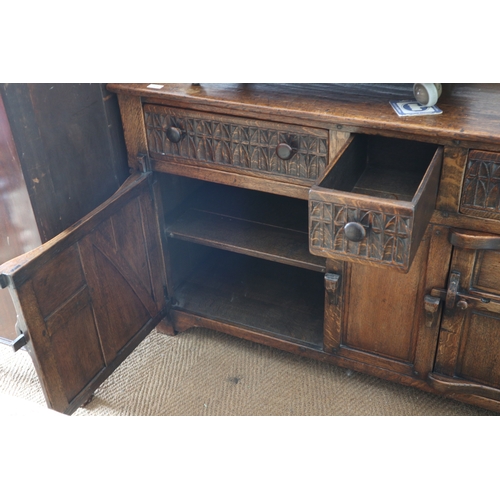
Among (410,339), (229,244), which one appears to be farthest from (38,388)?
(410,339)

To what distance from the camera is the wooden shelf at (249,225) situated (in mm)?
1315

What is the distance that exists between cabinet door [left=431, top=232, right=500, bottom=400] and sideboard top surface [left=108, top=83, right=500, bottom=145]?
192 mm

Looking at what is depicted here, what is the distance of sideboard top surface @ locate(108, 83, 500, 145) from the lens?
993 millimetres

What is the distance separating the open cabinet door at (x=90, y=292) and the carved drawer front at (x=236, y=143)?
0.10 metres

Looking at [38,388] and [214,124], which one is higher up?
[214,124]

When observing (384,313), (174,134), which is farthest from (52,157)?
(384,313)

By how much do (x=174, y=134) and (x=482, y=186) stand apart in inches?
23.0

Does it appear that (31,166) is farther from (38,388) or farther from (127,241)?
(38,388)

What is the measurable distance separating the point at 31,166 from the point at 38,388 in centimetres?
58

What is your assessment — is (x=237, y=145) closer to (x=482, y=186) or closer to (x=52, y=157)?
(x=52, y=157)

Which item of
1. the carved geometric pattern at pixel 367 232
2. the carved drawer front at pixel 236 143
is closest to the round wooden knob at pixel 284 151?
the carved drawer front at pixel 236 143

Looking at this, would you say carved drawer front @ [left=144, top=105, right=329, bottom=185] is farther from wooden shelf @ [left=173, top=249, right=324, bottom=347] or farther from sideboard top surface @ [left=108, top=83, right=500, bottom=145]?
wooden shelf @ [left=173, top=249, right=324, bottom=347]

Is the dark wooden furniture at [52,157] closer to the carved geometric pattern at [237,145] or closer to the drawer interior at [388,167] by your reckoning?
the carved geometric pattern at [237,145]

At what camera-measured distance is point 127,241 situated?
125 centimetres
